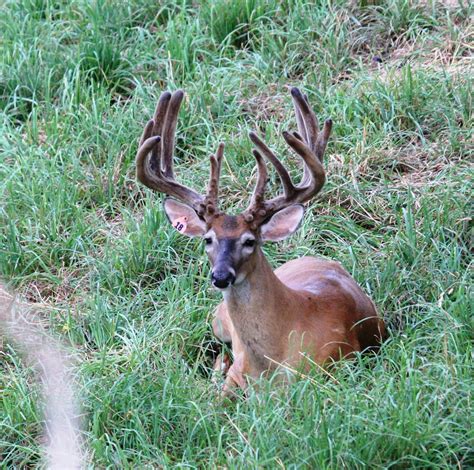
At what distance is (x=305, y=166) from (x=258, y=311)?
78cm

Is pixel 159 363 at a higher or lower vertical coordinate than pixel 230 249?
lower

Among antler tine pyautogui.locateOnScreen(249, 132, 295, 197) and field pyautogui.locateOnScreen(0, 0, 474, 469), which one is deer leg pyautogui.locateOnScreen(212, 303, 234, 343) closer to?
field pyautogui.locateOnScreen(0, 0, 474, 469)

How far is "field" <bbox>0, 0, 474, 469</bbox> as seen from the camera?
547 centimetres

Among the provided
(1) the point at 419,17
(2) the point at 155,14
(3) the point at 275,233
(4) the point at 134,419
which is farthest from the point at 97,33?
(4) the point at 134,419

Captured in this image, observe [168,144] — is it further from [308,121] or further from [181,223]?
[308,121]

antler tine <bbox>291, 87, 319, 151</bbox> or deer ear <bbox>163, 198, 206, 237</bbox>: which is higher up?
antler tine <bbox>291, 87, 319, 151</bbox>

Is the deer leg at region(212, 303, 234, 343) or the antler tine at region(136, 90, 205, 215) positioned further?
the deer leg at region(212, 303, 234, 343)

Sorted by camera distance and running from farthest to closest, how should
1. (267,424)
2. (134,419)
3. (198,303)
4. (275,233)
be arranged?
(198,303)
(275,233)
(134,419)
(267,424)

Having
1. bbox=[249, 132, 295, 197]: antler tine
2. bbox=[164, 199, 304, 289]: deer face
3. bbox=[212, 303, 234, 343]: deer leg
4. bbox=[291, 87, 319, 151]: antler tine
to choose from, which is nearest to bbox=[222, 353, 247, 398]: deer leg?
bbox=[212, 303, 234, 343]: deer leg

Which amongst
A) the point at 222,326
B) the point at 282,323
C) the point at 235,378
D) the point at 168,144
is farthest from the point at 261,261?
the point at 168,144

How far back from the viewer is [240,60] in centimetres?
912

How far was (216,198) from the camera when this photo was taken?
632 cm

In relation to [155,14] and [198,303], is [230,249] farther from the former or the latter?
[155,14]

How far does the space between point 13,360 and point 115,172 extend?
2040mm
